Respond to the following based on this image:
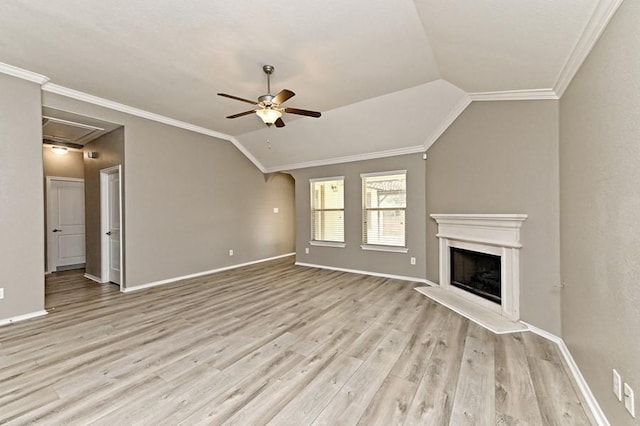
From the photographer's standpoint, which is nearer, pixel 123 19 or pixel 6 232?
pixel 123 19

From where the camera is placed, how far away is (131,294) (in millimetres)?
4297

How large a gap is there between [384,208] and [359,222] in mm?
617

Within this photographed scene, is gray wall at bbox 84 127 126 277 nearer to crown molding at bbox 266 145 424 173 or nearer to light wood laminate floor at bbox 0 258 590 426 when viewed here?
light wood laminate floor at bbox 0 258 590 426

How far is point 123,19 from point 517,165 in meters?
4.29

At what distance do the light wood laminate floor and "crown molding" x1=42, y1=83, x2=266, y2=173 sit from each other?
3.00 m

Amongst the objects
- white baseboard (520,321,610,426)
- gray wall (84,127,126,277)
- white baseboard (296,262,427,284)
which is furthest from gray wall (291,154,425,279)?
gray wall (84,127,126,277)

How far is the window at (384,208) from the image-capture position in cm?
517

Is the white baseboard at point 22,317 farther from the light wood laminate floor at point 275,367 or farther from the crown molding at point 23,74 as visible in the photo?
the crown molding at point 23,74

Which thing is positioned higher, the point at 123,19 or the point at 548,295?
the point at 123,19

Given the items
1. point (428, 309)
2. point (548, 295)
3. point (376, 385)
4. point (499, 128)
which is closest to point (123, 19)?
point (376, 385)

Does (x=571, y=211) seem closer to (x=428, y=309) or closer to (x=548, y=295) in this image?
(x=548, y=295)

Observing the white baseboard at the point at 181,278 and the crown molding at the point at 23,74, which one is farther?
the white baseboard at the point at 181,278

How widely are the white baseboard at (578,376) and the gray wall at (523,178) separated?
6cm

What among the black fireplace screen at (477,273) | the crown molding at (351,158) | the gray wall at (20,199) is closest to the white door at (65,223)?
the gray wall at (20,199)
